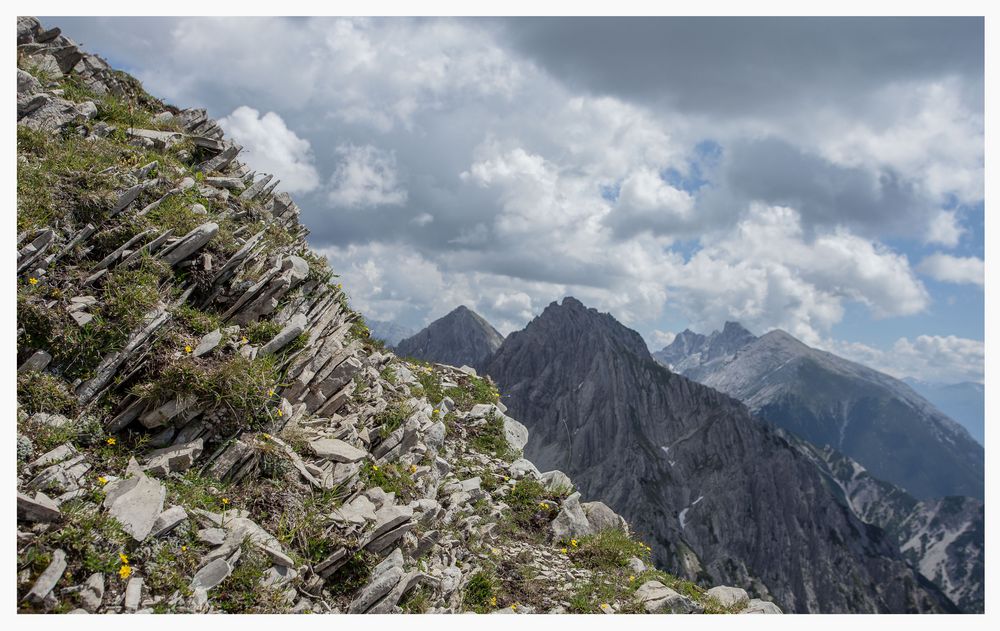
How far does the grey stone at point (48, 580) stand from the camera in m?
7.27

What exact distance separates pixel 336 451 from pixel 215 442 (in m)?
2.69

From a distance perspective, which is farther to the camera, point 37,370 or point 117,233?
point 117,233

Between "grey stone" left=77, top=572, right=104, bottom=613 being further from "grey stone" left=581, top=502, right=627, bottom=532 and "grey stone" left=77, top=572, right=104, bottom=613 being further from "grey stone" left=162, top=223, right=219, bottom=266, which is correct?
"grey stone" left=581, top=502, right=627, bottom=532

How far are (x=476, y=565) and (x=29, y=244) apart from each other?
12703 millimetres

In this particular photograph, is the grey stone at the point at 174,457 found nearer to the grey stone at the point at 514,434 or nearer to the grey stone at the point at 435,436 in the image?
the grey stone at the point at 435,436

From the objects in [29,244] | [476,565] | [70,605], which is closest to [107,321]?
[29,244]

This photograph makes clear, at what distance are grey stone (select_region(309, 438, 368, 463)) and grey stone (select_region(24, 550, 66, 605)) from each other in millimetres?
5284

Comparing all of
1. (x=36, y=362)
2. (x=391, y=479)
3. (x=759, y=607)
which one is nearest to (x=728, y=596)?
(x=759, y=607)

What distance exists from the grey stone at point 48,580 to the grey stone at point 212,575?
1.84 m

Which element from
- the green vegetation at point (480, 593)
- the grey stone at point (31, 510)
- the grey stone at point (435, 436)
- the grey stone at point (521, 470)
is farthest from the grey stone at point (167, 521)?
the grey stone at point (521, 470)

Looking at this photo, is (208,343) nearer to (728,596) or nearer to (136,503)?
(136,503)

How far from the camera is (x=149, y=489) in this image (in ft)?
30.8

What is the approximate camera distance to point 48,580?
24.3 feet
